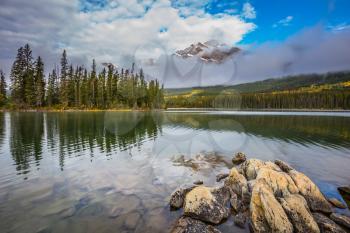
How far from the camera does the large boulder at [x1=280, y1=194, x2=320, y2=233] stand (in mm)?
9945

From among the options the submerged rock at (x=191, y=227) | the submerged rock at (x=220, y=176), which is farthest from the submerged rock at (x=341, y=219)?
the submerged rock at (x=220, y=176)

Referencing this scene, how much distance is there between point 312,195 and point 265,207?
171 inches

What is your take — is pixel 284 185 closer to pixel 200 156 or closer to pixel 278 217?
pixel 278 217

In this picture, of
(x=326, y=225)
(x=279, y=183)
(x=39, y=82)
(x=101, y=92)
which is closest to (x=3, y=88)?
(x=39, y=82)

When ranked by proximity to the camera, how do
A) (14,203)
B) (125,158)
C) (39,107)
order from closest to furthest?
1. (14,203)
2. (125,158)
3. (39,107)

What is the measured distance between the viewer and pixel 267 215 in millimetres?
10344

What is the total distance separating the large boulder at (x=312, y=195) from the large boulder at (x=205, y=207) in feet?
16.0

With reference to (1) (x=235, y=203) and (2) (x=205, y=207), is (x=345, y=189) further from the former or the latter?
(2) (x=205, y=207)

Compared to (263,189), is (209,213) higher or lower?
lower

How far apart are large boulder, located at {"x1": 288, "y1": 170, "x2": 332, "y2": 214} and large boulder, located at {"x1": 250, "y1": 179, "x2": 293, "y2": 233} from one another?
327cm

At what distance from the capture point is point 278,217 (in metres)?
10.1

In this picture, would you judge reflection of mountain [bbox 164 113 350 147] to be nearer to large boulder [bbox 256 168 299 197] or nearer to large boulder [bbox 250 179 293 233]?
large boulder [bbox 256 168 299 197]

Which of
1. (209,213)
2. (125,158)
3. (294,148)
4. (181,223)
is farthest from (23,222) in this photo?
(294,148)

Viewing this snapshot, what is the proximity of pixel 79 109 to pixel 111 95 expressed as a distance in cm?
1954
